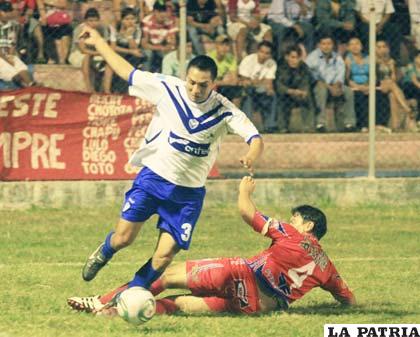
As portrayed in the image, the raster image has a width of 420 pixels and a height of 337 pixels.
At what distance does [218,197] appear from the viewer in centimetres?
1750

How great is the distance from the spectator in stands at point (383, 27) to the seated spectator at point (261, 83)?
1.31 m

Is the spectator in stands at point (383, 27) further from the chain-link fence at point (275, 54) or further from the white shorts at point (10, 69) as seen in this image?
the white shorts at point (10, 69)

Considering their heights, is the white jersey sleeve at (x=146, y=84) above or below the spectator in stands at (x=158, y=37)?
below

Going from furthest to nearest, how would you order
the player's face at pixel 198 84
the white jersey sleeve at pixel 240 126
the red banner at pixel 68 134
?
the red banner at pixel 68 134 → the white jersey sleeve at pixel 240 126 → the player's face at pixel 198 84

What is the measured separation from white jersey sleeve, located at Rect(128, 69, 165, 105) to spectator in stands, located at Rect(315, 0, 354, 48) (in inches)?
331

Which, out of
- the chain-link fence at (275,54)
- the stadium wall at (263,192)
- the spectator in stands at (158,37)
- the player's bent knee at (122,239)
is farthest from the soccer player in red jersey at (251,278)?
the spectator in stands at (158,37)

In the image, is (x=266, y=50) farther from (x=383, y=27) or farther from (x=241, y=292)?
(x=241, y=292)

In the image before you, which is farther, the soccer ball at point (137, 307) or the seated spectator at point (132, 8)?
the seated spectator at point (132, 8)

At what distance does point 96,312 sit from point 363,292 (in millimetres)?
2559

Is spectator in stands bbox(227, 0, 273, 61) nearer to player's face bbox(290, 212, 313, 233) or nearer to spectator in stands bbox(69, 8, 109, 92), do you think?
spectator in stands bbox(69, 8, 109, 92)

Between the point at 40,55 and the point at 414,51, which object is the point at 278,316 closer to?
the point at 40,55

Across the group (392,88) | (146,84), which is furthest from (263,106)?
(146,84)

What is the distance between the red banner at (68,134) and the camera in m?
17.3

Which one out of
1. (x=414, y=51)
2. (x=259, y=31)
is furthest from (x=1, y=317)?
(x=414, y=51)
